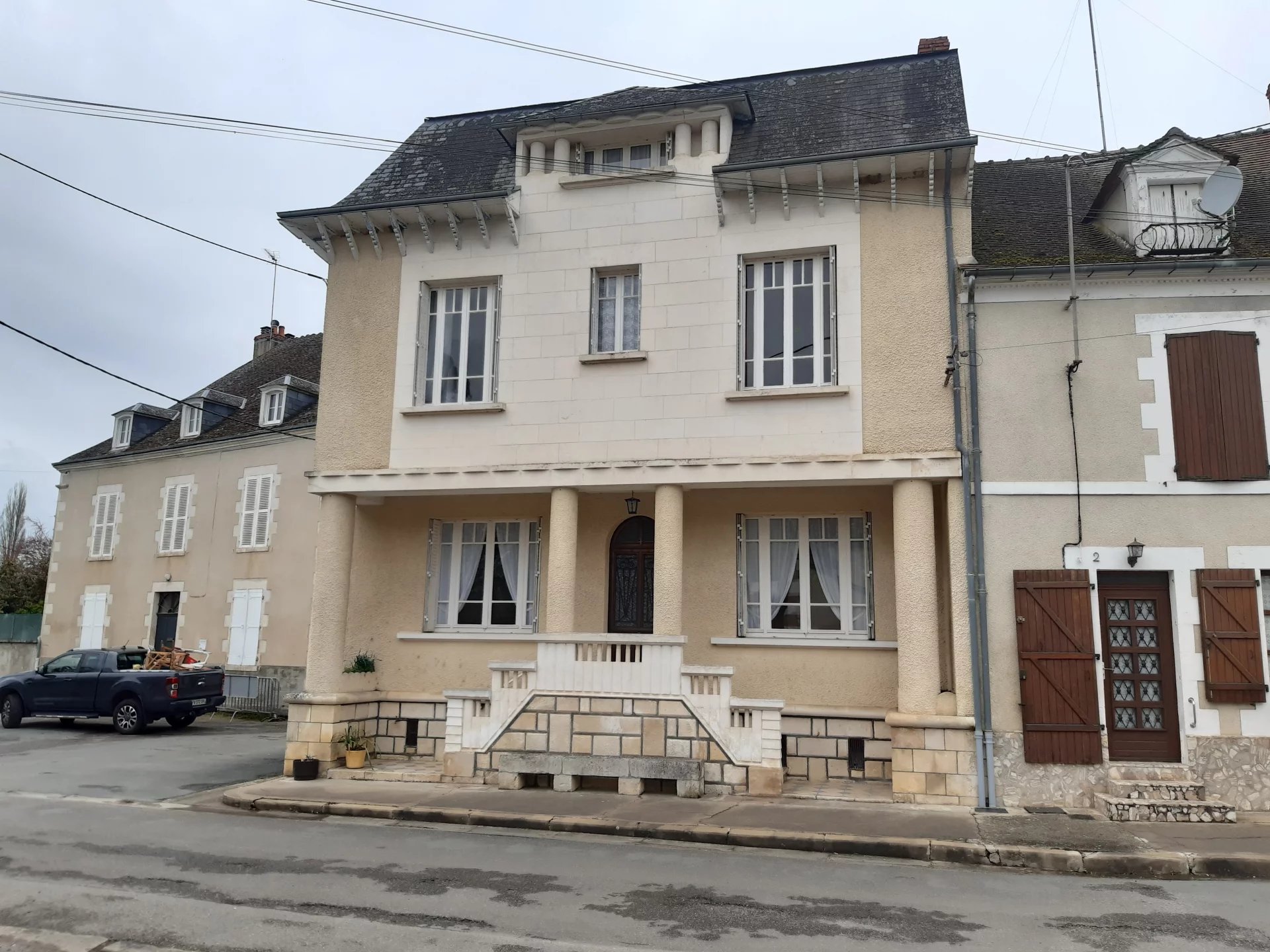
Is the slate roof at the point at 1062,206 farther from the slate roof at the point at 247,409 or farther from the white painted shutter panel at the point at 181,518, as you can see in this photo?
the white painted shutter panel at the point at 181,518

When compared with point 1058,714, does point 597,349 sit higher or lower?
higher

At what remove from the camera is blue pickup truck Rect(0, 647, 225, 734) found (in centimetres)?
1731

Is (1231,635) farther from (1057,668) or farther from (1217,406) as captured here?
(1217,406)

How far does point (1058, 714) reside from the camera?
9969 millimetres

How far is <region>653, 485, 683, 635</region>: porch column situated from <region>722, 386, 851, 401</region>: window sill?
134 cm

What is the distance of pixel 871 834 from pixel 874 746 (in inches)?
100

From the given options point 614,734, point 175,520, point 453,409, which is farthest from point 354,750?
point 175,520

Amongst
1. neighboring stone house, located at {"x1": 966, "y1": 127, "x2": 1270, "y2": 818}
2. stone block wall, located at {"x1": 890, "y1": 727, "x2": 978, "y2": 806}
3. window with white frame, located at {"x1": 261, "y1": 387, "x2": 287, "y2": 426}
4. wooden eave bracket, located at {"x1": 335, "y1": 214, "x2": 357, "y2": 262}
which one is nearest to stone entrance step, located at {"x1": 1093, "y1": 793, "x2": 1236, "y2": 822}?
neighboring stone house, located at {"x1": 966, "y1": 127, "x2": 1270, "y2": 818}

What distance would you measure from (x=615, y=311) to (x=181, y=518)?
49.8 feet

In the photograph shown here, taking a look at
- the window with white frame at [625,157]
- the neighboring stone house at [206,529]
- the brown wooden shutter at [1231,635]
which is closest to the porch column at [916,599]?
the brown wooden shutter at [1231,635]

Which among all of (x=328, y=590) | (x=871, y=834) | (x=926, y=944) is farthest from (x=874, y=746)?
(x=328, y=590)

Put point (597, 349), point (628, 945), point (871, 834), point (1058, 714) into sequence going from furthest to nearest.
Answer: point (597, 349)
point (1058, 714)
point (871, 834)
point (628, 945)

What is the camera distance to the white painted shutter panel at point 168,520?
2261cm

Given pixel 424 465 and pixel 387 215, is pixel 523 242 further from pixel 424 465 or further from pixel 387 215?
pixel 424 465
